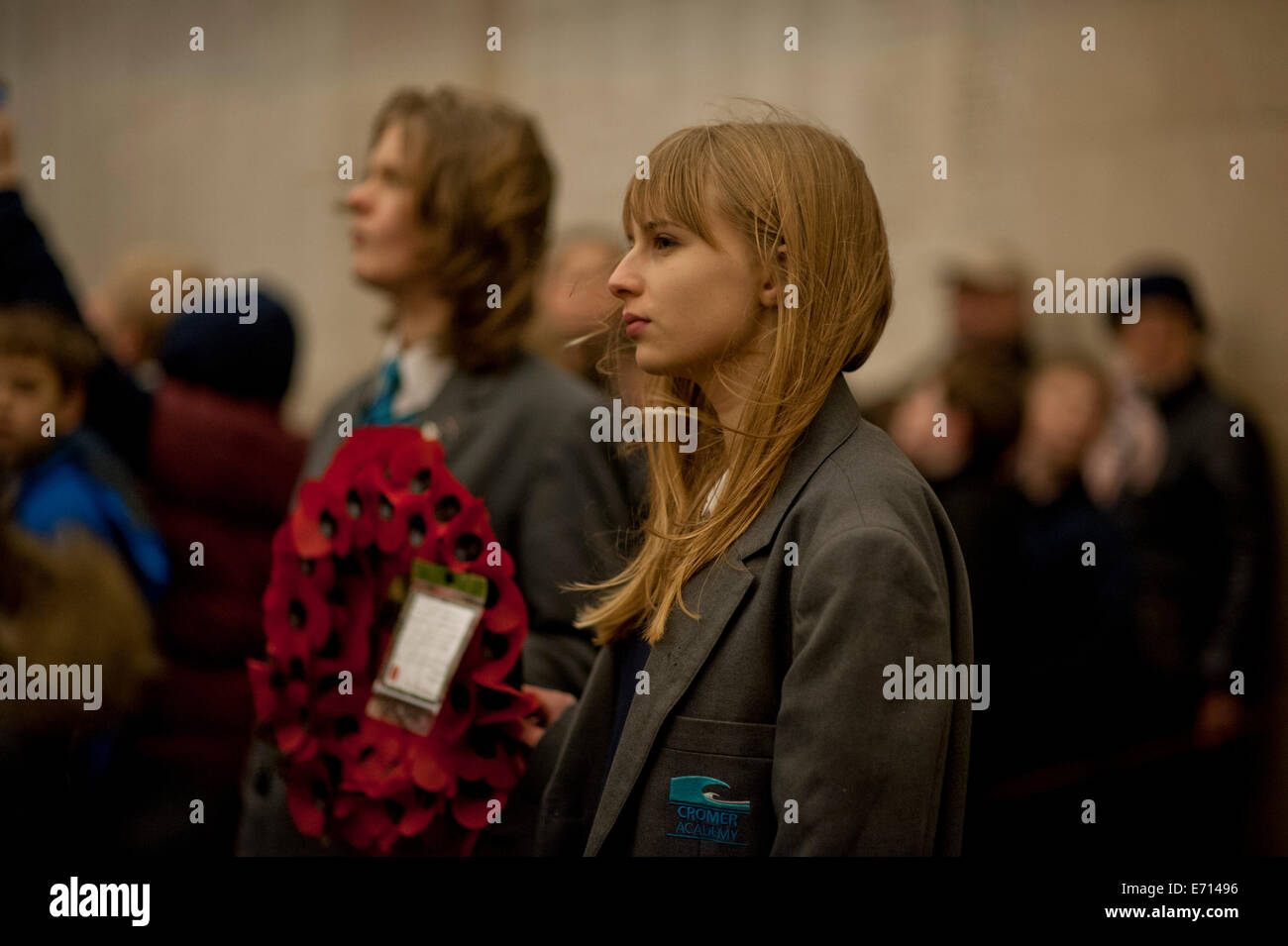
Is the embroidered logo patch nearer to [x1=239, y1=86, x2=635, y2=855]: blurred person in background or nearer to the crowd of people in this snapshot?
the crowd of people

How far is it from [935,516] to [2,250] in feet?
6.66

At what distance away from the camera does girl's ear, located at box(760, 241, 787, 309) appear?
169 cm

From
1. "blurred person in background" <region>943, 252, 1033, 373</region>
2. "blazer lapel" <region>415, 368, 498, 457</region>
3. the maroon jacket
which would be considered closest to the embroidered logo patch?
"blazer lapel" <region>415, 368, 498, 457</region>

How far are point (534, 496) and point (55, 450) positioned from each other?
3.87 ft

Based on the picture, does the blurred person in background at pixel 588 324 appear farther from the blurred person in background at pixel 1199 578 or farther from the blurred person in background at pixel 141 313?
the blurred person in background at pixel 1199 578

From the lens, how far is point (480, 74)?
21.7 feet

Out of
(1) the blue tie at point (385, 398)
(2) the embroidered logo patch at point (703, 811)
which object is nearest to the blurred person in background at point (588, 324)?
(1) the blue tie at point (385, 398)

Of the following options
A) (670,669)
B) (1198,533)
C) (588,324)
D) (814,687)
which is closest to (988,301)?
(1198,533)

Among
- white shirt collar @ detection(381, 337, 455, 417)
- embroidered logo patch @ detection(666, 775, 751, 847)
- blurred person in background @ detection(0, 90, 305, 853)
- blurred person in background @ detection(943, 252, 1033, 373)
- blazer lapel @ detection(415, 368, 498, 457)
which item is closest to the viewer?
embroidered logo patch @ detection(666, 775, 751, 847)

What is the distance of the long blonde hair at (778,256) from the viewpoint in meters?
1.67

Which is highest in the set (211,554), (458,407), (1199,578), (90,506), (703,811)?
(458,407)

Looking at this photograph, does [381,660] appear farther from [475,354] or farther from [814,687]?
[814,687]

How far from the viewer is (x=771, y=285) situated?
1.70m
